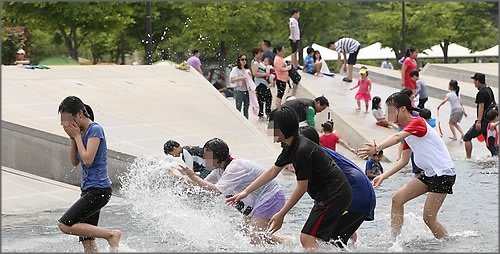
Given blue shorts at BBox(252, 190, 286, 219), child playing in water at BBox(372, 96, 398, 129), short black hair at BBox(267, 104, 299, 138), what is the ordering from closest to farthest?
1. short black hair at BBox(267, 104, 299, 138)
2. blue shorts at BBox(252, 190, 286, 219)
3. child playing in water at BBox(372, 96, 398, 129)

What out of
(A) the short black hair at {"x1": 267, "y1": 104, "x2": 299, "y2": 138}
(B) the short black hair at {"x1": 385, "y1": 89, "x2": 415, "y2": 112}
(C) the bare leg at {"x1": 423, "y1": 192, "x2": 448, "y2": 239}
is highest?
(A) the short black hair at {"x1": 267, "y1": 104, "x2": 299, "y2": 138}

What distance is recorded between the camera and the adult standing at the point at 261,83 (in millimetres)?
18516

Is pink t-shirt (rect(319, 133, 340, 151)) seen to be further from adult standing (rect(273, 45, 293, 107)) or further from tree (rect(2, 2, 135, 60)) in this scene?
tree (rect(2, 2, 135, 60))

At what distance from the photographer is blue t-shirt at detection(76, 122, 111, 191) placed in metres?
7.29

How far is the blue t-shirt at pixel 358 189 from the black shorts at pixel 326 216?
27cm

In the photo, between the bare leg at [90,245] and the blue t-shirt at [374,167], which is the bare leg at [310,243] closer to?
the bare leg at [90,245]

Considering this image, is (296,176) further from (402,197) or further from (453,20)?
(453,20)

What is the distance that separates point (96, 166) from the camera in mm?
7340

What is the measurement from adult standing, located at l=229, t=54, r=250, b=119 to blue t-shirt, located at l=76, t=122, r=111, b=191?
10.7 metres

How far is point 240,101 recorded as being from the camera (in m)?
18.5

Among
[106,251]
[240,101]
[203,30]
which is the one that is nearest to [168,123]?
[240,101]

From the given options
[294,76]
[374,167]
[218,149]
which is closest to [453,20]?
[294,76]

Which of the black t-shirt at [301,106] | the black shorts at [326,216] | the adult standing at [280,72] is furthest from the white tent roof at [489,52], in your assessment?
the black shorts at [326,216]

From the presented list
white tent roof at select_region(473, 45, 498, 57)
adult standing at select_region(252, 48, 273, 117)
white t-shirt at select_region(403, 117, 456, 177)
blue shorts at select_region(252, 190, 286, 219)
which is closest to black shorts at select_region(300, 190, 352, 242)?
blue shorts at select_region(252, 190, 286, 219)
